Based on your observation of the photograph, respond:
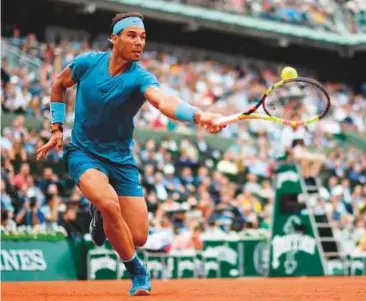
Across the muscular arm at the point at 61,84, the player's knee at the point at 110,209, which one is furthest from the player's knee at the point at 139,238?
the muscular arm at the point at 61,84

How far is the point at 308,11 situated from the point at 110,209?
24.9 metres

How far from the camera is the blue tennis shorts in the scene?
9.34m

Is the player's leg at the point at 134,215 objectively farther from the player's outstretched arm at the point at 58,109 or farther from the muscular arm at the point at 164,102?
the muscular arm at the point at 164,102

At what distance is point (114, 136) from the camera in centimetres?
948

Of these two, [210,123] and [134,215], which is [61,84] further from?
[210,123]

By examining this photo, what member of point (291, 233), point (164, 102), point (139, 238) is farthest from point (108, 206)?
point (291, 233)

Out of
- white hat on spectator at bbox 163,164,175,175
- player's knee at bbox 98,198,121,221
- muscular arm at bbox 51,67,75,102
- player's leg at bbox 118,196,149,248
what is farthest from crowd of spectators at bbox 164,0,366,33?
player's knee at bbox 98,198,121,221

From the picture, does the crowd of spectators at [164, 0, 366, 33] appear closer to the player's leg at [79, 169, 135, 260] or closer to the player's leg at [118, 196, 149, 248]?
the player's leg at [118, 196, 149, 248]

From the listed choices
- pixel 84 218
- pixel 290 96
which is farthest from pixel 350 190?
pixel 290 96

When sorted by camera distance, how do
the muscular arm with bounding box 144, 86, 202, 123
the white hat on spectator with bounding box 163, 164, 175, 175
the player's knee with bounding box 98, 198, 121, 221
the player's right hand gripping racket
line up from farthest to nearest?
the white hat on spectator with bounding box 163, 164, 175, 175 < the player's knee with bounding box 98, 198, 121, 221 < the muscular arm with bounding box 144, 86, 202, 123 < the player's right hand gripping racket

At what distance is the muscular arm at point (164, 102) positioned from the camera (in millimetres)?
7982

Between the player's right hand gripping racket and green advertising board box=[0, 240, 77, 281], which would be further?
green advertising board box=[0, 240, 77, 281]

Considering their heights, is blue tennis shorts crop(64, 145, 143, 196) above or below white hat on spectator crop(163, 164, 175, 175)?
above

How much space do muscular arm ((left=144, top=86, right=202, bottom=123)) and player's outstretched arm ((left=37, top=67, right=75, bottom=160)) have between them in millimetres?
1266
